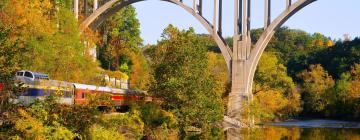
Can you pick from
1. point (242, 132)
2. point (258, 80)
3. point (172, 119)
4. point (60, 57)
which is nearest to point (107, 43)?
point (258, 80)

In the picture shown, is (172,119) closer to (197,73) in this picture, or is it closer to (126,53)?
(197,73)

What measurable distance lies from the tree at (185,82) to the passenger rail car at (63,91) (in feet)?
9.03

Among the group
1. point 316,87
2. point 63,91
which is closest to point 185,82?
point 63,91

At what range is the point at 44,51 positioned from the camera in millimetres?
26891

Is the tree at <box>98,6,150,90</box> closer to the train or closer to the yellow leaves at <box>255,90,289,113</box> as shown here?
the yellow leaves at <box>255,90,289,113</box>

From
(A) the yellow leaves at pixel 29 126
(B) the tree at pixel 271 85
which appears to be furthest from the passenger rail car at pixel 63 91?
(B) the tree at pixel 271 85

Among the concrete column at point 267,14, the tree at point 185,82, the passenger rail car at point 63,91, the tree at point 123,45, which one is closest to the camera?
the passenger rail car at point 63,91

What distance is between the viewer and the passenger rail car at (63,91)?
20.0 metres

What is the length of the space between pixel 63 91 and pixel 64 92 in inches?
29.9

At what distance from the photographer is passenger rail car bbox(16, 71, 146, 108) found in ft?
65.5

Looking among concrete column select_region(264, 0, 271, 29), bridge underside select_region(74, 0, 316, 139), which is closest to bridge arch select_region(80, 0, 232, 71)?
bridge underside select_region(74, 0, 316, 139)

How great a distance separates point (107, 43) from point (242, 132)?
63.1 feet

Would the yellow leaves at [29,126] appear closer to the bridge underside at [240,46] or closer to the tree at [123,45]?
the bridge underside at [240,46]

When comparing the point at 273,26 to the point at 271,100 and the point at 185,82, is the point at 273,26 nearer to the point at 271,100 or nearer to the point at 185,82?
the point at 271,100
